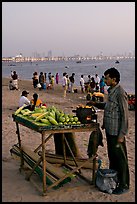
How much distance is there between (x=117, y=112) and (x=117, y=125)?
212 millimetres

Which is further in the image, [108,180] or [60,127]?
[108,180]

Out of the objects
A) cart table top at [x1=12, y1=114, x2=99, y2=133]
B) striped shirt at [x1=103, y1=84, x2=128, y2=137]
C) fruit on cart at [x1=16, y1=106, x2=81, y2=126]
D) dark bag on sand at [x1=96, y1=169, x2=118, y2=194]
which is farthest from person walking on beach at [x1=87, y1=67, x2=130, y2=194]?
fruit on cart at [x1=16, y1=106, x2=81, y2=126]

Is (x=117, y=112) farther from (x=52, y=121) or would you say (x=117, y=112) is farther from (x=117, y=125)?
(x=52, y=121)

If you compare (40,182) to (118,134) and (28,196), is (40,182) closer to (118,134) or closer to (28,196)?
(28,196)

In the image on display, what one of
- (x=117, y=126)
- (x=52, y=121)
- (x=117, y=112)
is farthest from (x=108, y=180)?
(x=52, y=121)

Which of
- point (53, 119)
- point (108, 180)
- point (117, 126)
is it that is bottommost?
point (108, 180)

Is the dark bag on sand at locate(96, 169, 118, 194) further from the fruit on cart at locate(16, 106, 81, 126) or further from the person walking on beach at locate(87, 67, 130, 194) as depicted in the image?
the fruit on cart at locate(16, 106, 81, 126)

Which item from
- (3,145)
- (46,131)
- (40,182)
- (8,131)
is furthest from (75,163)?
(8,131)

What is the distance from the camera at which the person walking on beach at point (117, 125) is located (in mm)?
4945

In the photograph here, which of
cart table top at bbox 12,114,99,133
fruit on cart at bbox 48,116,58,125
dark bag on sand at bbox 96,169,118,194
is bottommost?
dark bag on sand at bbox 96,169,118,194

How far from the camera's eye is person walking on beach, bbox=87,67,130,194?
4.95 m

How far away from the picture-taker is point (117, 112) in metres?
5.04

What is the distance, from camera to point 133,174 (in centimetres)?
616

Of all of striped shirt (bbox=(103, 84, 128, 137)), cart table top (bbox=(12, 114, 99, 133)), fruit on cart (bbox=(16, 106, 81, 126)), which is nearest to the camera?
cart table top (bbox=(12, 114, 99, 133))
